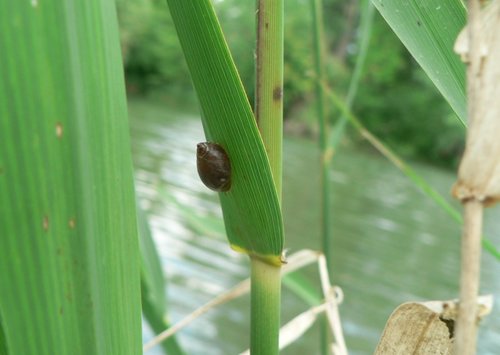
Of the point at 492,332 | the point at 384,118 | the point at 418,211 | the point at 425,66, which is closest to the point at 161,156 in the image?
the point at 418,211

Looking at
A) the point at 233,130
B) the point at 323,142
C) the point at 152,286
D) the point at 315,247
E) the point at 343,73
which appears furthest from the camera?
the point at 343,73

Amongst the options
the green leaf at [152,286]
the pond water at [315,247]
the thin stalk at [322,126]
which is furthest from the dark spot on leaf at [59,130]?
the pond water at [315,247]

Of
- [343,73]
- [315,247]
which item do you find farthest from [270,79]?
[343,73]

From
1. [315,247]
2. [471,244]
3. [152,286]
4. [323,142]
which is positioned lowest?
[315,247]

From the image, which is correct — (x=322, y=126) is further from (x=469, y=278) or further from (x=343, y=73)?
(x=343, y=73)

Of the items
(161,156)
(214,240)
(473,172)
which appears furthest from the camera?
(161,156)

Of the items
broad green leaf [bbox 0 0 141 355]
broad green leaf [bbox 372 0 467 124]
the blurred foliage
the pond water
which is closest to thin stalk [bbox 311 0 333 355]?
the pond water

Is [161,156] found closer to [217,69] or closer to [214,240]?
[214,240]
